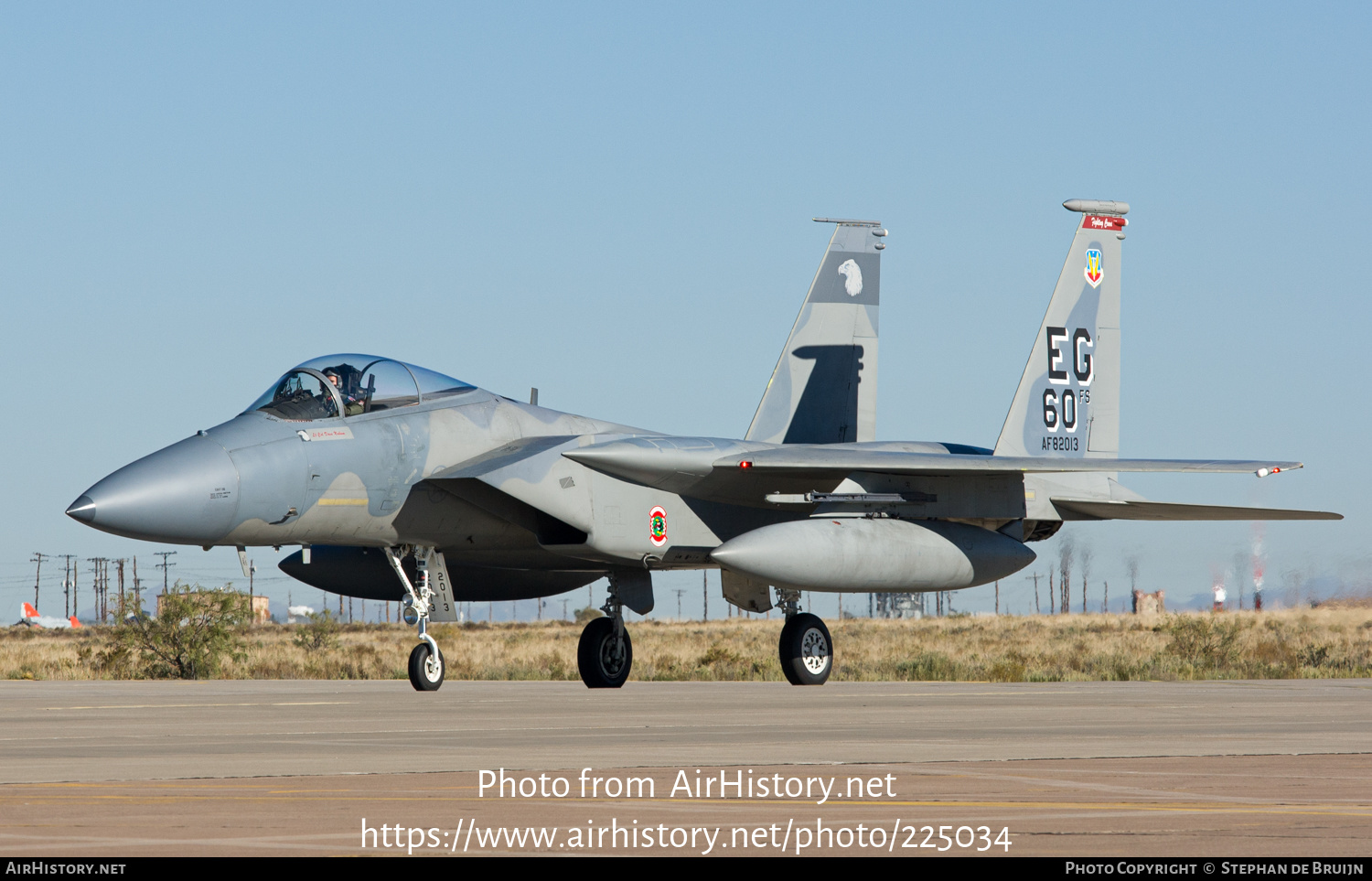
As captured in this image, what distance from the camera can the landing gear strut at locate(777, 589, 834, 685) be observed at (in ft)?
54.6

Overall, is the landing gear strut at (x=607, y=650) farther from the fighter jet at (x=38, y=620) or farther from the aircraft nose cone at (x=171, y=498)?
the fighter jet at (x=38, y=620)

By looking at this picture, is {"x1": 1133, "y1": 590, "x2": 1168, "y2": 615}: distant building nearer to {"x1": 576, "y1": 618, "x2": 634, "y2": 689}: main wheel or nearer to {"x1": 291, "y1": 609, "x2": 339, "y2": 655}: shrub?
{"x1": 291, "y1": 609, "x2": 339, "y2": 655}: shrub

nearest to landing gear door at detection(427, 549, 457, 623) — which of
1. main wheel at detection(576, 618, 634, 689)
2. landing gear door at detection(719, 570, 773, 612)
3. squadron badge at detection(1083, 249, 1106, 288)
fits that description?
main wheel at detection(576, 618, 634, 689)

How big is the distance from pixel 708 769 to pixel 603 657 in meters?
9.27

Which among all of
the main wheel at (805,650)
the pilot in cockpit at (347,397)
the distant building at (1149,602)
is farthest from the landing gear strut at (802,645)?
the distant building at (1149,602)

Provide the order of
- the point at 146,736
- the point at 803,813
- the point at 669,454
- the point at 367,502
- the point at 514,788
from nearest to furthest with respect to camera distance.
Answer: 1. the point at 803,813
2. the point at 514,788
3. the point at 146,736
4. the point at 367,502
5. the point at 669,454

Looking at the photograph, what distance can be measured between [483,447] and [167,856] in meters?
10.5

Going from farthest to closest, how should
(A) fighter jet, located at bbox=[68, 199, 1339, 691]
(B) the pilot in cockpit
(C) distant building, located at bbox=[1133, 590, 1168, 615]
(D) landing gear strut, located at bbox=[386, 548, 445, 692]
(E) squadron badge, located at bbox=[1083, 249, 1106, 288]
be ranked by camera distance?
(C) distant building, located at bbox=[1133, 590, 1168, 615] < (E) squadron badge, located at bbox=[1083, 249, 1106, 288] < (D) landing gear strut, located at bbox=[386, 548, 445, 692] < (B) the pilot in cockpit < (A) fighter jet, located at bbox=[68, 199, 1339, 691]

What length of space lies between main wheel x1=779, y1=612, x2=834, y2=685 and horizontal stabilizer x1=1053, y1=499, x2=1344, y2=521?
314 centimetres

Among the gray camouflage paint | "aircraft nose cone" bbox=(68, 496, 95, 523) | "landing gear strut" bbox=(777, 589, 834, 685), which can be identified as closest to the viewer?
"aircraft nose cone" bbox=(68, 496, 95, 523)

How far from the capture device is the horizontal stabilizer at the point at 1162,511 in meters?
18.0

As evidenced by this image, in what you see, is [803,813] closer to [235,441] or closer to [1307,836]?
[1307,836]
